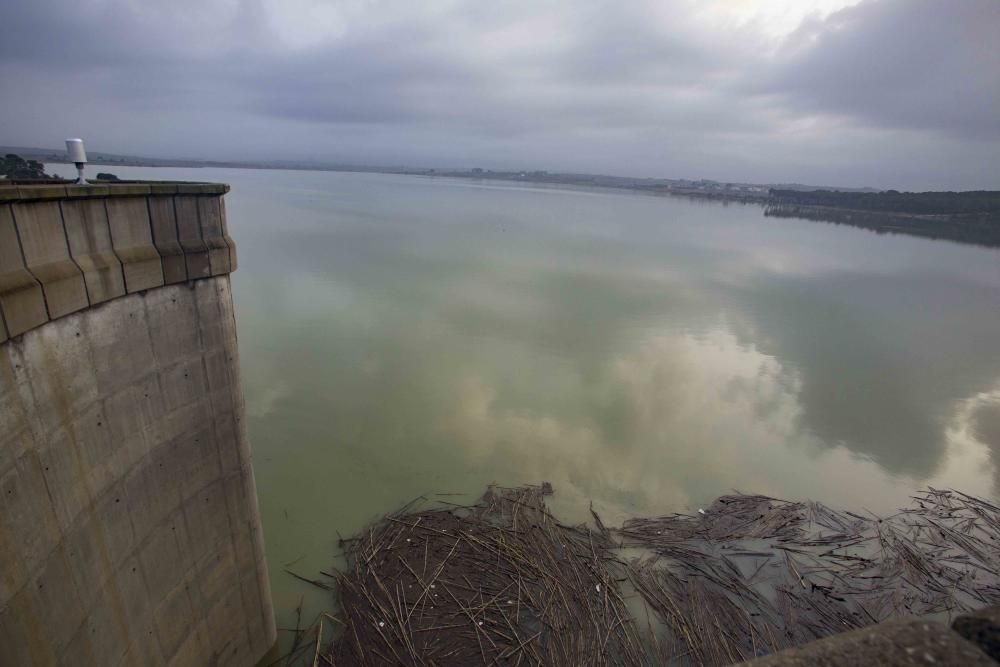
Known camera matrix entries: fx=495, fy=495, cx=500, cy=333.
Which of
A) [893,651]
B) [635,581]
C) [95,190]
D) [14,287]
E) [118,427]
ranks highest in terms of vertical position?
[95,190]

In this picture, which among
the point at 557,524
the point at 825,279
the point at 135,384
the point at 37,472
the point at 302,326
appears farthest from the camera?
the point at 825,279

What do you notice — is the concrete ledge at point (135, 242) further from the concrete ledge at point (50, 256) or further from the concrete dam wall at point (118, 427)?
the concrete ledge at point (50, 256)

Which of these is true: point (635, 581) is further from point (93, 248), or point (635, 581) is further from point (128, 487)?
point (93, 248)

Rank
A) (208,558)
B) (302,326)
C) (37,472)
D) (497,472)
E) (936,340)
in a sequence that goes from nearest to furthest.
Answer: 1. (37,472)
2. (208,558)
3. (497,472)
4. (302,326)
5. (936,340)

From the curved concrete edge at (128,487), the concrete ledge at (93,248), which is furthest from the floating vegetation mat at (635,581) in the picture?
the concrete ledge at (93,248)

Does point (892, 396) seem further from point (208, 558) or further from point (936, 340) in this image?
point (208, 558)

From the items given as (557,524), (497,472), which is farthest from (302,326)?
(557,524)

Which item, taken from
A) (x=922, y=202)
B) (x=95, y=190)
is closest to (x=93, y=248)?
(x=95, y=190)

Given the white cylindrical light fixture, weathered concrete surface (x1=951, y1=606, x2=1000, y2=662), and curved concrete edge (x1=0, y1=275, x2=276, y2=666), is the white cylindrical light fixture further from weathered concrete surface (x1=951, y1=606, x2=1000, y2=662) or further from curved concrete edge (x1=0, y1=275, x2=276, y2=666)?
weathered concrete surface (x1=951, y1=606, x2=1000, y2=662)

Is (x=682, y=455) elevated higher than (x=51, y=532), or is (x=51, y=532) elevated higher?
(x=51, y=532)
